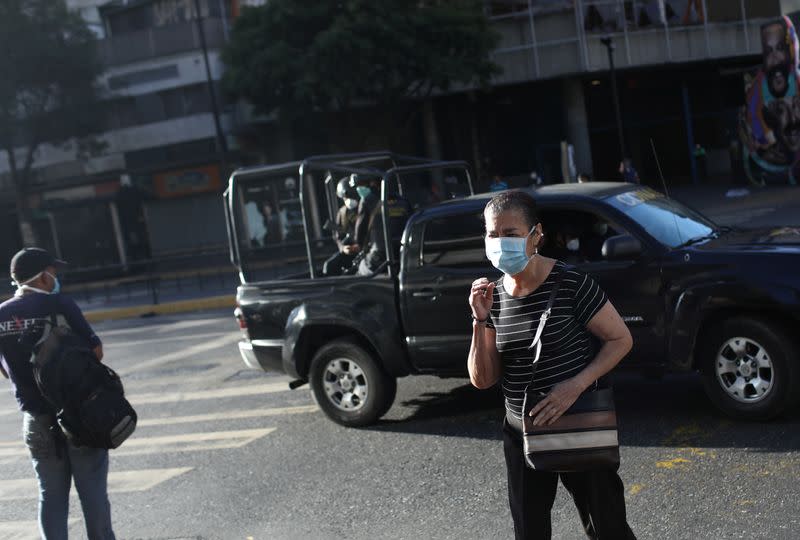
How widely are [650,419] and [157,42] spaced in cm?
3485

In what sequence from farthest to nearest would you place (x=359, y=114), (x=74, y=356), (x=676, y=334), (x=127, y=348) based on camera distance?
(x=359, y=114), (x=127, y=348), (x=676, y=334), (x=74, y=356)

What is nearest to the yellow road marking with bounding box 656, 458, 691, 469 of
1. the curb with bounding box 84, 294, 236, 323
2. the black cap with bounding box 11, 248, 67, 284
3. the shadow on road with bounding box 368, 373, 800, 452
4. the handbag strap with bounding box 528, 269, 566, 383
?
the shadow on road with bounding box 368, 373, 800, 452

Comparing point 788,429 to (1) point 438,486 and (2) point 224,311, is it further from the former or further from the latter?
(2) point 224,311

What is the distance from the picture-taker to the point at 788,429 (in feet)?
20.2

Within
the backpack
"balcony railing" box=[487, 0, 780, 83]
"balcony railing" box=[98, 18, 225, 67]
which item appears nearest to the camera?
the backpack

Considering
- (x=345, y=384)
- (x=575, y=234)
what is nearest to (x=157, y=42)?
(x=345, y=384)

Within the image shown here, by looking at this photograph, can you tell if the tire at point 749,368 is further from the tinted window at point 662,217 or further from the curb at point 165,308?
the curb at point 165,308

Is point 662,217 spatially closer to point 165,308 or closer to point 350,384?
point 350,384

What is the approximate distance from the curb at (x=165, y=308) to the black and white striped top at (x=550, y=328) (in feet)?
53.8

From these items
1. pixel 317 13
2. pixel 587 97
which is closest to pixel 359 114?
pixel 317 13

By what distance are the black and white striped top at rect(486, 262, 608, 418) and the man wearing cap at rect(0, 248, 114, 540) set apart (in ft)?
8.22

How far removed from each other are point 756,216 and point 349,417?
1653 cm

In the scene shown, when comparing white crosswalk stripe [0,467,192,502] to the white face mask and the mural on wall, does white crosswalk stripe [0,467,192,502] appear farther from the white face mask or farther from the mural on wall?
the mural on wall

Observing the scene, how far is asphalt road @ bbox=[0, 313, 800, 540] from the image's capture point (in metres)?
5.30
